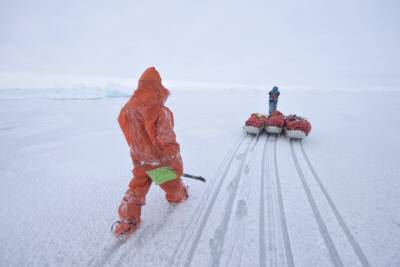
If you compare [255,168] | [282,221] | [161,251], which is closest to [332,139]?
[255,168]

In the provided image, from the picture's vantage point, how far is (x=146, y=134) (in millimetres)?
2016

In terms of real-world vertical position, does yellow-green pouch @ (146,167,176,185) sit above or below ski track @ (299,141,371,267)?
above

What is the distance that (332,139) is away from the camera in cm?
560

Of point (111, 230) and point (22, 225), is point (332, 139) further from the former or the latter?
point (22, 225)

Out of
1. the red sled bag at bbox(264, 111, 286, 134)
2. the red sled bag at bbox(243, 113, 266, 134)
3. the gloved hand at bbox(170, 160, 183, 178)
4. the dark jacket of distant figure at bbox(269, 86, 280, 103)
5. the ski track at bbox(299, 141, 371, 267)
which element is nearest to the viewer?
the ski track at bbox(299, 141, 371, 267)

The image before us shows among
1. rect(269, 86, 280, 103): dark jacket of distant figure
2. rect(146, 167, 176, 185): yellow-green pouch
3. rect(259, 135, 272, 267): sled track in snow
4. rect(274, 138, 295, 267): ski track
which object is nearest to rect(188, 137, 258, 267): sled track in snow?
rect(259, 135, 272, 267): sled track in snow

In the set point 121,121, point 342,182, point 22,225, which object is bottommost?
point 22,225

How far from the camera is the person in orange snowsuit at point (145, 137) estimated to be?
1920 millimetres

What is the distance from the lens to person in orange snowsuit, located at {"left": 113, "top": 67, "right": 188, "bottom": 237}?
6.30 ft

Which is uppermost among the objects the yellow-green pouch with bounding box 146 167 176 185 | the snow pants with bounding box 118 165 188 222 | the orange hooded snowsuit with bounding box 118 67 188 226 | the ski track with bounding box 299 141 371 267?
the orange hooded snowsuit with bounding box 118 67 188 226

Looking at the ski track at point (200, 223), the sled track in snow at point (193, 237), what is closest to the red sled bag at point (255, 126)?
the ski track at point (200, 223)

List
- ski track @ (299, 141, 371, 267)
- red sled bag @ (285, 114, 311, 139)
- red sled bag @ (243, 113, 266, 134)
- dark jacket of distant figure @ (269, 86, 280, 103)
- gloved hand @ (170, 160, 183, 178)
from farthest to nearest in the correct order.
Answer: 1. dark jacket of distant figure @ (269, 86, 280, 103)
2. red sled bag @ (243, 113, 266, 134)
3. red sled bag @ (285, 114, 311, 139)
4. gloved hand @ (170, 160, 183, 178)
5. ski track @ (299, 141, 371, 267)

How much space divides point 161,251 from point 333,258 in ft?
4.99

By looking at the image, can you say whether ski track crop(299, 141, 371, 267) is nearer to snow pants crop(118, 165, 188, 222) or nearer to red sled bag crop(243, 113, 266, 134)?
snow pants crop(118, 165, 188, 222)
